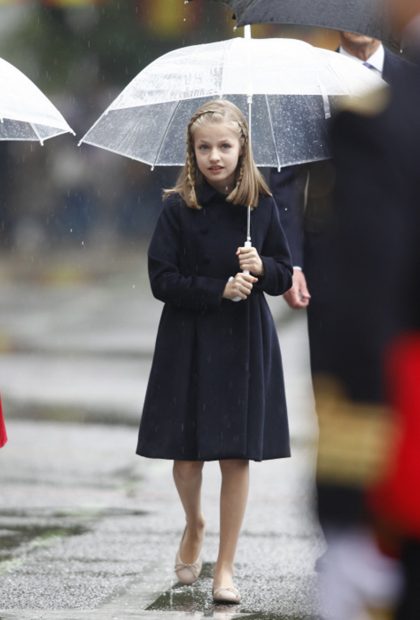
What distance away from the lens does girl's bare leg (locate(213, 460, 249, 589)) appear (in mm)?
6219

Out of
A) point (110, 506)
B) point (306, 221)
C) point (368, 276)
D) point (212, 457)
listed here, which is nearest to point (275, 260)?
Result: point (306, 221)

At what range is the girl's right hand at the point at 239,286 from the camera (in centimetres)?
601

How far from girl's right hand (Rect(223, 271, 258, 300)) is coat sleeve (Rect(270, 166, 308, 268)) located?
674mm

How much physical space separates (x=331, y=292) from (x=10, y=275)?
79.2ft

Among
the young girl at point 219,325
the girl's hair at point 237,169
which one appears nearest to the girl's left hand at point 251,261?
the young girl at point 219,325

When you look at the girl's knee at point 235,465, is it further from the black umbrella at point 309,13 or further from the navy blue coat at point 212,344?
the black umbrella at point 309,13

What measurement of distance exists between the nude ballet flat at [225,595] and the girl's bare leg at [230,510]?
23mm

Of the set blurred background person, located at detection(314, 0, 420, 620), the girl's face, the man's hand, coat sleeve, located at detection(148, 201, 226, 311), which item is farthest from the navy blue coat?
blurred background person, located at detection(314, 0, 420, 620)

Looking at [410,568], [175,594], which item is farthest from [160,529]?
[410,568]

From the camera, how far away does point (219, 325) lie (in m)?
6.18

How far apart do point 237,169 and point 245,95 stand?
584 millimetres

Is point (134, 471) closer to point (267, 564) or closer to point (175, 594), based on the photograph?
point (267, 564)

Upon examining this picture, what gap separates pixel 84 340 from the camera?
16.8m

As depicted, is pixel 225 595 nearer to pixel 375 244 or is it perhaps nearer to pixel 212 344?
pixel 212 344
